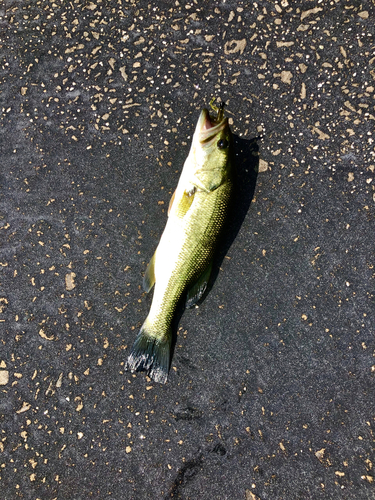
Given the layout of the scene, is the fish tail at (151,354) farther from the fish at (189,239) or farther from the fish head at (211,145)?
the fish head at (211,145)

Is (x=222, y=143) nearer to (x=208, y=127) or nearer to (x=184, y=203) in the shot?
(x=208, y=127)

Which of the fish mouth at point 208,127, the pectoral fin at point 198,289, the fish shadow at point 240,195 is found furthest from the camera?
the fish shadow at point 240,195

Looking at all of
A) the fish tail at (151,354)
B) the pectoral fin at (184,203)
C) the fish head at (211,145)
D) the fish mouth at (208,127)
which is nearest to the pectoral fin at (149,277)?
the fish tail at (151,354)

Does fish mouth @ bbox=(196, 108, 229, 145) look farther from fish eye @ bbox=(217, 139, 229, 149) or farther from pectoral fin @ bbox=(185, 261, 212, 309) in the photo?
pectoral fin @ bbox=(185, 261, 212, 309)

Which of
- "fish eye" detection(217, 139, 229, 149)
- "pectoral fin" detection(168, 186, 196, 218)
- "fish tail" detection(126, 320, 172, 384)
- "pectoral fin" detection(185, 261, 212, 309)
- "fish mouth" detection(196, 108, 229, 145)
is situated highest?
"fish mouth" detection(196, 108, 229, 145)

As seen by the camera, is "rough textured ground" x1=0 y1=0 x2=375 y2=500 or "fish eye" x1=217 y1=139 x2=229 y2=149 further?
"rough textured ground" x1=0 y1=0 x2=375 y2=500

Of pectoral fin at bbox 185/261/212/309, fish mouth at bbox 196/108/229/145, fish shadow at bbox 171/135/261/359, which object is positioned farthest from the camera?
fish shadow at bbox 171/135/261/359

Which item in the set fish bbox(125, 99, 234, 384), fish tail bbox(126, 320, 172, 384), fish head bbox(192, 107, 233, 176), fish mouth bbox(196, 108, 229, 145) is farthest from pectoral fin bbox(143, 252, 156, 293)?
fish mouth bbox(196, 108, 229, 145)

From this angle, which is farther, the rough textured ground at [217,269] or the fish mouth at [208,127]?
the rough textured ground at [217,269]
